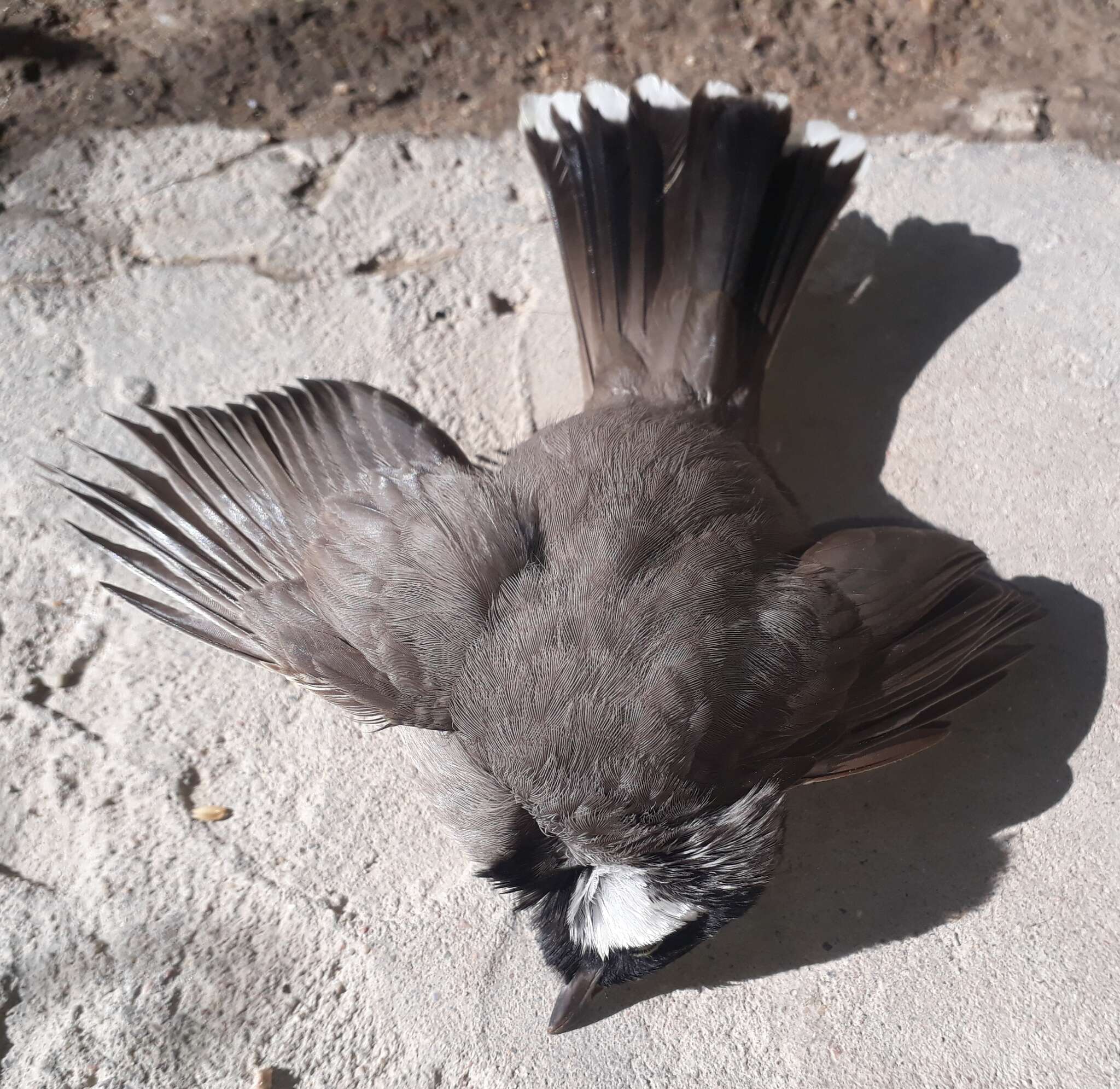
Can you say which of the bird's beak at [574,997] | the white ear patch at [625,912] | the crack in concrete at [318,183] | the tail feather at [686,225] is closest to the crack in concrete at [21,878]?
the bird's beak at [574,997]

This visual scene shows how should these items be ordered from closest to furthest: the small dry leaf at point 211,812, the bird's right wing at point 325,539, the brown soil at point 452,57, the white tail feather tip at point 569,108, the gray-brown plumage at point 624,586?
1. the gray-brown plumage at point 624,586
2. the bird's right wing at point 325,539
3. the small dry leaf at point 211,812
4. the white tail feather tip at point 569,108
5. the brown soil at point 452,57

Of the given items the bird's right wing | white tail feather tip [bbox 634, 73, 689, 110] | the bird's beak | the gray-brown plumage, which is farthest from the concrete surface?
white tail feather tip [bbox 634, 73, 689, 110]

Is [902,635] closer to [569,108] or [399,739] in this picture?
[399,739]

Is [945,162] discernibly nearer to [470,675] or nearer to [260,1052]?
[470,675]

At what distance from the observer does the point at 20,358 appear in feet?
12.6

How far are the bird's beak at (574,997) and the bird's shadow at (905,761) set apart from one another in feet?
0.53

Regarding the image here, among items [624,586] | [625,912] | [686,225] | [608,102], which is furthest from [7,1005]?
[608,102]

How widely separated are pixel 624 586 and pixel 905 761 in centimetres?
129

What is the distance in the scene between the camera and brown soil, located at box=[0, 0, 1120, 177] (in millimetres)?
4043

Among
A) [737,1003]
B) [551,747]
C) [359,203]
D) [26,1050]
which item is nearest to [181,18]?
[359,203]

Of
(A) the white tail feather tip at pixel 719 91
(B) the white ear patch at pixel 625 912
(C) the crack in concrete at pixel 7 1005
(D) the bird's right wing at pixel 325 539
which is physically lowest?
(C) the crack in concrete at pixel 7 1005

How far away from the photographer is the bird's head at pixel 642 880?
2.65 meters

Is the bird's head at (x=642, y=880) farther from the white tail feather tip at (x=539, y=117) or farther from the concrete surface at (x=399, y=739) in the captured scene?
the white tail feather tip at (x=539, y=117)

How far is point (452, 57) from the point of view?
4.28 metres
